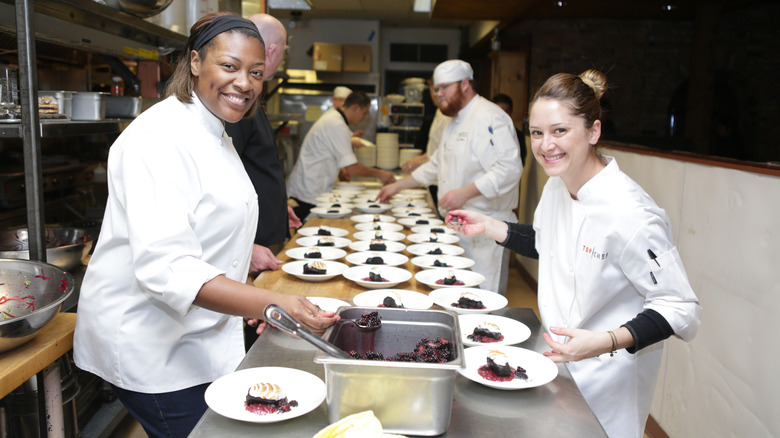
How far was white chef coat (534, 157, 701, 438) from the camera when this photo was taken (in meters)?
1.43

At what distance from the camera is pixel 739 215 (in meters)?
2.16

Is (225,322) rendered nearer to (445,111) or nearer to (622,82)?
(445,111)

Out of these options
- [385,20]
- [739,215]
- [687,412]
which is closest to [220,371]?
[739,215]

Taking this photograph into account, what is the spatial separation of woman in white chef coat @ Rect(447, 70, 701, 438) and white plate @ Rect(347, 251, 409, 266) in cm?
90

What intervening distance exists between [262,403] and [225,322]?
0.44 m

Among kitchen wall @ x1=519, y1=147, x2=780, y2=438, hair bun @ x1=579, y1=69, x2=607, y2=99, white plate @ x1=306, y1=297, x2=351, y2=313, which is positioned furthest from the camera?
kitchen wall @ x1=519, y1=147, x2=780, y2=438

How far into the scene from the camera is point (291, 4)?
785cm

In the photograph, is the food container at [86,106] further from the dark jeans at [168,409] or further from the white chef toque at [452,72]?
the white chef toque at [452,72]

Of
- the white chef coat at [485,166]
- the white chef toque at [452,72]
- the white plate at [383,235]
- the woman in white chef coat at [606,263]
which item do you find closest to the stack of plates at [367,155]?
the white chef coat at [485,166]

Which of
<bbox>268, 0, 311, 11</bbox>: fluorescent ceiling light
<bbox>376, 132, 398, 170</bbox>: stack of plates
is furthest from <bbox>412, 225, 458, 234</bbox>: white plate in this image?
<bbox>268, 0, 311, 11</bbox>: fluorescent ceiling light

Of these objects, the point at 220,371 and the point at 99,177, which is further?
the point at 99,177

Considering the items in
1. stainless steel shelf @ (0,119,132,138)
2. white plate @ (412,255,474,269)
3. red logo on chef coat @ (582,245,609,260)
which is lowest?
white plate @ (412,255,474,269)

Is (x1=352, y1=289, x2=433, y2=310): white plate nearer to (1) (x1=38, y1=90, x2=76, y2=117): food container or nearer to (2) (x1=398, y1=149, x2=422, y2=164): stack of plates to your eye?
(1) (x1=38, y1=90, x2=76, y2=117): food container

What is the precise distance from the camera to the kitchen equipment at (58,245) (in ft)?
6.71
